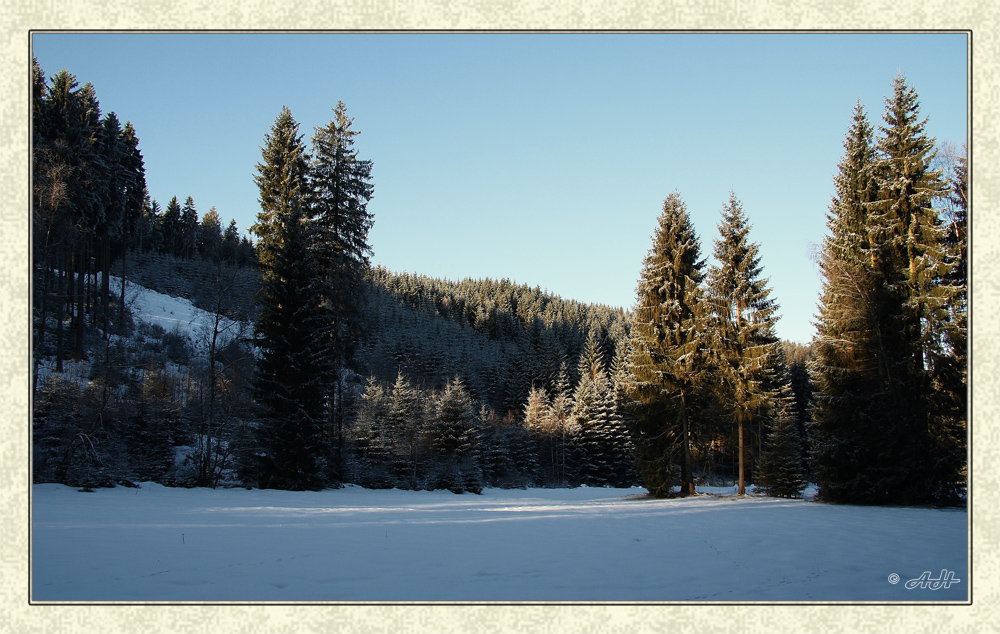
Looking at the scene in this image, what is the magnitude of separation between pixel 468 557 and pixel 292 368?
1386cm

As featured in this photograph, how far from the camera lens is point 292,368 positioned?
60.5ft

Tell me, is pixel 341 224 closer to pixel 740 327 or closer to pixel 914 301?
pixel 740 327

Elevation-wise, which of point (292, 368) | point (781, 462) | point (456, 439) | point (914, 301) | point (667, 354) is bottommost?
point (456, 439)

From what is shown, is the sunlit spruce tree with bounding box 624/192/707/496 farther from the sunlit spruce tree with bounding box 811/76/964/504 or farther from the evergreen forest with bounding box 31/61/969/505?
the sunlit spruce tree with bounding box 811/76/964/504

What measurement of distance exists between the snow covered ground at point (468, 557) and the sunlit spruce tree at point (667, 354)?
382 inches

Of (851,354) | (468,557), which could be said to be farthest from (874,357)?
(468,557)

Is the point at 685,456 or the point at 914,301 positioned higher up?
the point at 914,301

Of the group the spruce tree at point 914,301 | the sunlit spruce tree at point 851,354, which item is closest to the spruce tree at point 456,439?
the sunlit spruce tree at point 851,354

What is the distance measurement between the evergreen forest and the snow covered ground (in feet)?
9.74

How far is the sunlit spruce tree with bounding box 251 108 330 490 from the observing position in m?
17.9

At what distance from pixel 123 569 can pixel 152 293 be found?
48.3m

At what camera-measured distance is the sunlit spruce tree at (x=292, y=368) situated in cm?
1792

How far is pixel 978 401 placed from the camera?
18.1 ft

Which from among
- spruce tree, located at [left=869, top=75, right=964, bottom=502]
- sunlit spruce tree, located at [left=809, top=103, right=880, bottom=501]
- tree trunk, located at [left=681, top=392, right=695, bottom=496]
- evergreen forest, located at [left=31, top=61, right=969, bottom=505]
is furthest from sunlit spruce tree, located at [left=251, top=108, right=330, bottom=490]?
spruce tree, located at [left=869, top=75, right=964, bottom=502]
